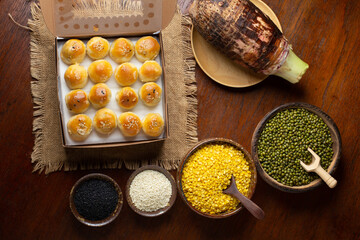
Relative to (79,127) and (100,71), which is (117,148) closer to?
(79,127)

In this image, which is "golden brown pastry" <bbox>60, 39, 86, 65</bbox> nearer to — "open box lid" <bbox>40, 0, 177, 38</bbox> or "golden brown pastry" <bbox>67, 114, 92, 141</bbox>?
"open box lid" <bbox>40, 0, 177, 38</bbox>

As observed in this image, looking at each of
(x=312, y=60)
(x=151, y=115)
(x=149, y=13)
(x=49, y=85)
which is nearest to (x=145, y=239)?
(x=151, y=115)

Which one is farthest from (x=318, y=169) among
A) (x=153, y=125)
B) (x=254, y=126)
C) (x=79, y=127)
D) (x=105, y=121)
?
(x=79, y=127)

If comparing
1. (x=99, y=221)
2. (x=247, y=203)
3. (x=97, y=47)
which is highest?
(x=97, y=47)

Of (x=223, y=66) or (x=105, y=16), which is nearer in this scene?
(x=105, y=16)

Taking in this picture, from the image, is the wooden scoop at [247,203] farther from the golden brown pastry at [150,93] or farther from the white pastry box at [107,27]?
the golden brown pastry at [150,93]

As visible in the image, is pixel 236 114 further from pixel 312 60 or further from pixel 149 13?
pixel 149 13

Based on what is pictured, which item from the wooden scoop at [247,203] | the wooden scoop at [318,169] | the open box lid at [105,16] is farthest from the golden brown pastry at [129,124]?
the wooden scoop at [318,169]
